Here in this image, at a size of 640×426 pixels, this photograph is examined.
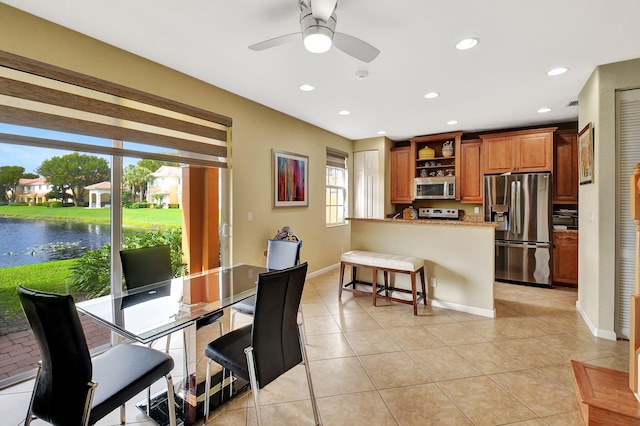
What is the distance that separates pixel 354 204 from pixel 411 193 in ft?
3.84

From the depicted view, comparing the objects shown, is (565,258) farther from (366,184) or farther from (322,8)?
(322,8)

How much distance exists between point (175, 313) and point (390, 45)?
8.34 feet

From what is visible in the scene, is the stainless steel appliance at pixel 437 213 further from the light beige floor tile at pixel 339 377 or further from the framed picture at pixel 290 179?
the light beige floor tile at pixel 339 377

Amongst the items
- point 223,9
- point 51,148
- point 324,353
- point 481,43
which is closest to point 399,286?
point 324,353

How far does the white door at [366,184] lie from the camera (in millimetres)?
6027

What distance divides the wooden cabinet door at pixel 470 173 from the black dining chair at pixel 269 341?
474 centimetres

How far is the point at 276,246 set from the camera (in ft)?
9.62

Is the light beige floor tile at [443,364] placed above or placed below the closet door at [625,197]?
below

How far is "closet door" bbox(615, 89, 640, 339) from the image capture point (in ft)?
8.95

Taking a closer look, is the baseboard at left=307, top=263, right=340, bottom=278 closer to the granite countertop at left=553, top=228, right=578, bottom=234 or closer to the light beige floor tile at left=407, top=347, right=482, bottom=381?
the light beige floor tile at left=407, top=347, right=482, bottom=381

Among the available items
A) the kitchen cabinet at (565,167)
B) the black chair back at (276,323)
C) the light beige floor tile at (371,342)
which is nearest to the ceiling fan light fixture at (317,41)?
the black chair back at (276,323)

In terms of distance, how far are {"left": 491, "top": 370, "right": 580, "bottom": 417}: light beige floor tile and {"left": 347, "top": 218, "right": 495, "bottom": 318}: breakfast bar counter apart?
1.21 m

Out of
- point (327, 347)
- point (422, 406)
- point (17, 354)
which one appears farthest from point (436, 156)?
point (17, 354)

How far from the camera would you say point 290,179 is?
4465 mm
